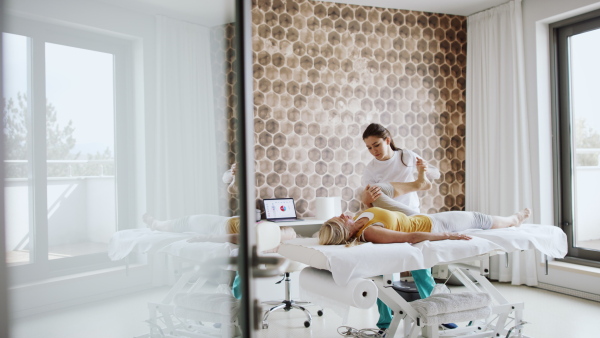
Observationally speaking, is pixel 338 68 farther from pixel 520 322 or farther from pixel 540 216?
pixel 520 322

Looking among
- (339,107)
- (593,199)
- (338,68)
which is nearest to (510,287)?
(593,199)

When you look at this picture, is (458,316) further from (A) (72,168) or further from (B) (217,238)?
(A) (72,168)

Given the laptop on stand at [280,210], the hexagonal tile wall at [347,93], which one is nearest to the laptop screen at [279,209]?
the laptop on stand at [280,210]

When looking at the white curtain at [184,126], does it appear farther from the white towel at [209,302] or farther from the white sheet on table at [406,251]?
the white sheet on table at [406,251]

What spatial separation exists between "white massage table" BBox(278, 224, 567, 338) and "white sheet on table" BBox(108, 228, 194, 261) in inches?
55.8

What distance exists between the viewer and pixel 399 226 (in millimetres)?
2758

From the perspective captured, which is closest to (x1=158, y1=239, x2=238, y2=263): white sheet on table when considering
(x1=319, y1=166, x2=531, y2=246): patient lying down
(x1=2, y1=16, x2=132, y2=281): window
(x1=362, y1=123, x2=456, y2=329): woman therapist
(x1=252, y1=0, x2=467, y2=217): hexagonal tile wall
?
(x1=2, y1=16, x2=132, y2=281): window

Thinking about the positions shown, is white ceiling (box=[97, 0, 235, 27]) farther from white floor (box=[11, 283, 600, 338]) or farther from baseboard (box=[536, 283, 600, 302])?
baseboard (box=[536, 283, 600, 302])

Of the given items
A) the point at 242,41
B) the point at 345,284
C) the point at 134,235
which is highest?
the point at 242,41

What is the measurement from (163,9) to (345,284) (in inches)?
62.2

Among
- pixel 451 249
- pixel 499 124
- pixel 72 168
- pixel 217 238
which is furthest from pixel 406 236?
pixel 499 124

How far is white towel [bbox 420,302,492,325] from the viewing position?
2.45 metres

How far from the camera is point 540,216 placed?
4070 mm

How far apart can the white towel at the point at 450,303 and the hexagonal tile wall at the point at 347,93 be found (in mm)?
1790
